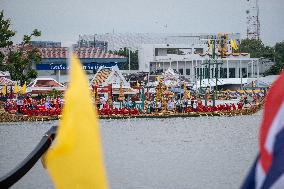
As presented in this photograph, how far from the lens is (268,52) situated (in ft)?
262

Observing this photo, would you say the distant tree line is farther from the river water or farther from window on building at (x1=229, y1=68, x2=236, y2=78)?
the river water

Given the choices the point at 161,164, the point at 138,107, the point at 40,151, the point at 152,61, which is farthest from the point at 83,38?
the point at 40,151

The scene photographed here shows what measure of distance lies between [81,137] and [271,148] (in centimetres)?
96

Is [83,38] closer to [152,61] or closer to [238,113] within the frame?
[152,61]

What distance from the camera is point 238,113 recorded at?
39219 mm

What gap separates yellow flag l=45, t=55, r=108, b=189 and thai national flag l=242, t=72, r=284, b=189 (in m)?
0.77

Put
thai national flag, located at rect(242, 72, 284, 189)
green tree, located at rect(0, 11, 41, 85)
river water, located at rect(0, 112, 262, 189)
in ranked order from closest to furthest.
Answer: thai national flag, located at rect(242, 72, 284, 189)
river water, located at rect(0, 112, 262, 189)
green tree, located at rect(0, 11, 41, 85)

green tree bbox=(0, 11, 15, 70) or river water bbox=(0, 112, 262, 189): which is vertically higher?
green tree bbox=(0, 11, 15, 70)

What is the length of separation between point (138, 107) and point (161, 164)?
59.8 feet

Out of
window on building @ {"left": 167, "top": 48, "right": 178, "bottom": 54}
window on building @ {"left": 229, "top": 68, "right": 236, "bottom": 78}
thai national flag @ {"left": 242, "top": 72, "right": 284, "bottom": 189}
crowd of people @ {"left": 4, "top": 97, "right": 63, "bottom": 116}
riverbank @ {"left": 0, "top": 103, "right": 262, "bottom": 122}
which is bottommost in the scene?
riverbank @ {"left": 0, "top": 103, "right": 262, "bottom": 122}

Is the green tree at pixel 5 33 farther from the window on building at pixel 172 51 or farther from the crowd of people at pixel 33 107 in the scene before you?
the window on building at pixel 172 51

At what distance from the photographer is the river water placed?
17.1 metres

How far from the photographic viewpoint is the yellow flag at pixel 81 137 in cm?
310

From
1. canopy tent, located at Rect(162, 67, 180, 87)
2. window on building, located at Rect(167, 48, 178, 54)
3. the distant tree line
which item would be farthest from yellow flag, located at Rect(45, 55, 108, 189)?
window on building, located at Rect(167, 48, 178, 54)
